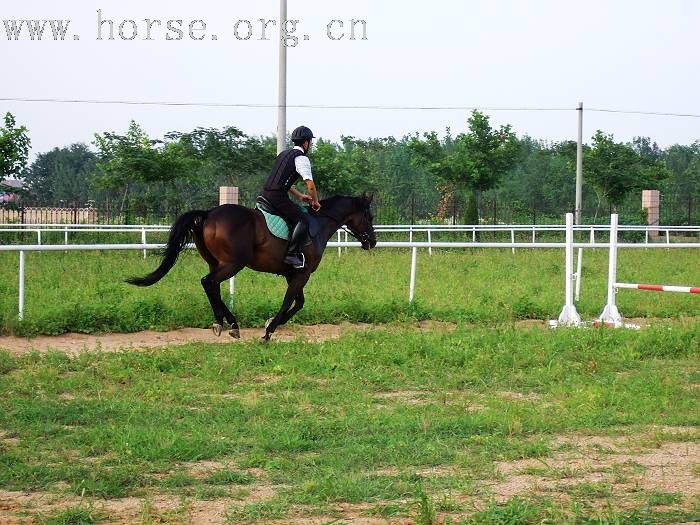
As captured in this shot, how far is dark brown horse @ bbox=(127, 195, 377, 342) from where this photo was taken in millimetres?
11570

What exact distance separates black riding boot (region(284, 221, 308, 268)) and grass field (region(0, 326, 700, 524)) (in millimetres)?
1343

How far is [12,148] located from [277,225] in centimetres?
1936

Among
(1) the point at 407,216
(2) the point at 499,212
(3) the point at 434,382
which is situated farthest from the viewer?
(2) the point at 499,212

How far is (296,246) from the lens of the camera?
11828 mm

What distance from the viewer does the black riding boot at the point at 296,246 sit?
1178 centimetres

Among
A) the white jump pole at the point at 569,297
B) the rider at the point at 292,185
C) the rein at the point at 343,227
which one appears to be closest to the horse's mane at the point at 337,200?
the rein at the point at 343,227

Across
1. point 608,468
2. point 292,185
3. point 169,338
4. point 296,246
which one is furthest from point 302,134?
point 608,468

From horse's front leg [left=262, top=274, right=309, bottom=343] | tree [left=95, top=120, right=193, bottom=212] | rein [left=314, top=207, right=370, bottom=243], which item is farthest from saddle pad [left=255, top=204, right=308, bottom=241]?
tree [left=95, top=120, right=193, bottom=212]

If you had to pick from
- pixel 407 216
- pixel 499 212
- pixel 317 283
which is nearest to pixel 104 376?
pixel 317 283

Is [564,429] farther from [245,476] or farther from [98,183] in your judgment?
[98,183]

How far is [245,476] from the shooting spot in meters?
5.75

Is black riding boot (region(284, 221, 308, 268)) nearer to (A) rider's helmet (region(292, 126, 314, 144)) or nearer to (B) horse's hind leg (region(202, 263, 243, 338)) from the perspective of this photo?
(B) horse's hind leg (region(202, 263, 243, 338))

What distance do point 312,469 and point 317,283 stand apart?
11.1 m

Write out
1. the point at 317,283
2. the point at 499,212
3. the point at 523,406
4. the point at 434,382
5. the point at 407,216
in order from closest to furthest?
the point at 523,406 → the point at 434,382 → the point at 317,283 → the point at 407,216 → the point at 499,212
